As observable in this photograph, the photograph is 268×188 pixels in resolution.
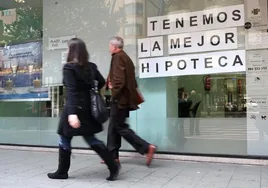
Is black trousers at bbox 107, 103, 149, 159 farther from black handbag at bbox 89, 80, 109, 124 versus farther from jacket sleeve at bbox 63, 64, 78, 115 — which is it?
jacket sleeve at bbox 63, 64, 78, 115

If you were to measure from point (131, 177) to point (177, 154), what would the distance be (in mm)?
1582

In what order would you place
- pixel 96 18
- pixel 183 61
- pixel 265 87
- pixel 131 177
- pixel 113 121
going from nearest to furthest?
pixel 131 177
pixel 113 121
pixel 265 87
pixel 183 61
pixel 96 18

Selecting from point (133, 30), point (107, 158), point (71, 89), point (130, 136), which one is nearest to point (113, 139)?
point (130, 136)

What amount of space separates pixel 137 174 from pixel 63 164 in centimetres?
106

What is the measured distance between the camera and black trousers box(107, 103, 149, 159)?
538 cm

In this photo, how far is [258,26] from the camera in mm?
5980

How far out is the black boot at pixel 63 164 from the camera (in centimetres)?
484

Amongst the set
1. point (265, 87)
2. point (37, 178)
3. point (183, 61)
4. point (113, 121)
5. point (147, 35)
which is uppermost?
point (147, 35)

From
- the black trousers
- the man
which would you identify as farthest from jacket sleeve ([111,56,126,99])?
the black trousers

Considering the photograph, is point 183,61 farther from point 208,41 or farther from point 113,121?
point 113,121

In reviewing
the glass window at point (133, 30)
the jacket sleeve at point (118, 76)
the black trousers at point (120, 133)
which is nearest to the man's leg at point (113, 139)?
the black trousers at point (120, 133)

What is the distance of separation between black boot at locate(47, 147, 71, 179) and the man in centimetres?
92

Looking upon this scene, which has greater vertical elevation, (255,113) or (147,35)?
(147,35)

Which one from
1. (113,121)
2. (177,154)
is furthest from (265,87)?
(113,121)
